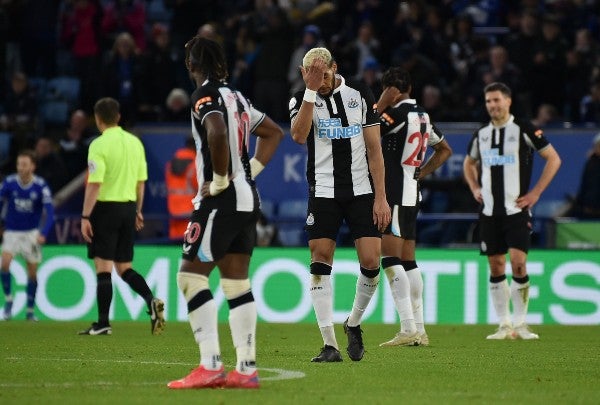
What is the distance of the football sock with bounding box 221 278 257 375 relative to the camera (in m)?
8.08

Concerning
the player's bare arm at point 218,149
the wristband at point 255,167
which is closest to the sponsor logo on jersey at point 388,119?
the wristband at point 255,167

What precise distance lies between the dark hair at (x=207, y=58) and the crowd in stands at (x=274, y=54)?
11992mm

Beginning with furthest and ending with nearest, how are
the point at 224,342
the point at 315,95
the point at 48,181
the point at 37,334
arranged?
the point at 48,181, the point at 37,334, the point at 224,342, the point at 315,95

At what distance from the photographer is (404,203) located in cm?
1214

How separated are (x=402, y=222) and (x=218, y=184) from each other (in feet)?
14.5

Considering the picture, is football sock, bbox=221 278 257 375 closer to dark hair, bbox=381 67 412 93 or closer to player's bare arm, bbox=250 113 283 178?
player's bare arm, bbox=250 113 283 178

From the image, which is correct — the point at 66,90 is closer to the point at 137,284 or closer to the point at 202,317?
the point at 137,284

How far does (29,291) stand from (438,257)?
546 cm

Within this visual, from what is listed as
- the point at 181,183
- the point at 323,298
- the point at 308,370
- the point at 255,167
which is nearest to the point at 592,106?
the point at 181,183

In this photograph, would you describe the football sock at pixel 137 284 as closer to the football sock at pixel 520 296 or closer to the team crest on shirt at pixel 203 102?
the football sock at pixel 520 296

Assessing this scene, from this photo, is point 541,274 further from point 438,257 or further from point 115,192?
point 115,192

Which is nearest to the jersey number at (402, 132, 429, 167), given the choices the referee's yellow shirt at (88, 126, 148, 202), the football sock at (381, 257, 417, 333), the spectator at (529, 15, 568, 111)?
the football sock at (381, 257, 417, 333)

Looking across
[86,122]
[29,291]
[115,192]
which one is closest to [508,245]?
[115,192]

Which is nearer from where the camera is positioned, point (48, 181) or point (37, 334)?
point (37, 334)
